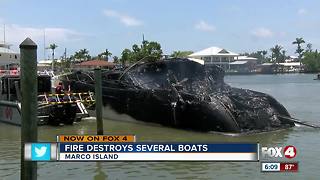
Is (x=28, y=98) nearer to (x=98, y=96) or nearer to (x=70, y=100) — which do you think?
(x=98, y=96)

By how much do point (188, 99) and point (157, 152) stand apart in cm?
1430

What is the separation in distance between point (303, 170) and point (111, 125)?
40.6 ft

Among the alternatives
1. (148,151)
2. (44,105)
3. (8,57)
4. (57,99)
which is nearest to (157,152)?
(148,151)

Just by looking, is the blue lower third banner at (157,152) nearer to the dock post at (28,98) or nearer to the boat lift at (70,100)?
the dock post at (28,98)

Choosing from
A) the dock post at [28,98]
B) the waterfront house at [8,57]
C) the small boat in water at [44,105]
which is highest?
the waterfront house at [8,57]

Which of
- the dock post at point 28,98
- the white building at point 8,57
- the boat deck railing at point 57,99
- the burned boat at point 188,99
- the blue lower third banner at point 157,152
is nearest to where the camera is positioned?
the blue lower third banner at point 157,152

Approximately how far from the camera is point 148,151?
687cm

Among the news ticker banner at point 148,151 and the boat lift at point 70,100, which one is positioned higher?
the news ticker banner at point 148,151

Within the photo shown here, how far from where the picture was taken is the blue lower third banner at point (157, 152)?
685cm

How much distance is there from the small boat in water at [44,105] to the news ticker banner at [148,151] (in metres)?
16.5

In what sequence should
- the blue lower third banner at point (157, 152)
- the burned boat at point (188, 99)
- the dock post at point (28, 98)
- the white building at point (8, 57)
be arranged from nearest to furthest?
the blue lower third banner at point (157, 152), the dock post at point (28, 98), the burned boat at point (188, 99), the white building at point (8, 57)

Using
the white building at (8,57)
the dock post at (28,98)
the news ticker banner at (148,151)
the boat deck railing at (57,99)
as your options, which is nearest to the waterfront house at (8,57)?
the white building at (8,57)

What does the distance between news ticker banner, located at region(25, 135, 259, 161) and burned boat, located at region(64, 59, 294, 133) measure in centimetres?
1312

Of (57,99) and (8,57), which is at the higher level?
(8,57)
